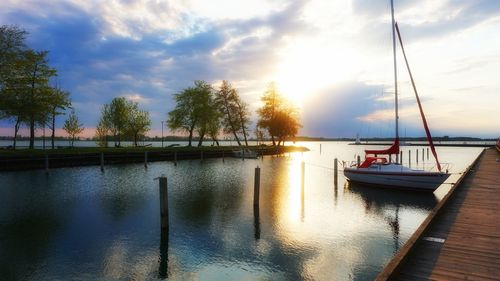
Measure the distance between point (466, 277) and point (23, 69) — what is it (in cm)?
5977

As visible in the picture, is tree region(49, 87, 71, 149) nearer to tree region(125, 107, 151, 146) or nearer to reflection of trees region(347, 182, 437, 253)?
tree region(125, 107, 151, 146)

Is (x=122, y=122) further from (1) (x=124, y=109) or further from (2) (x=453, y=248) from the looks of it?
(2) (x=453, y=248)

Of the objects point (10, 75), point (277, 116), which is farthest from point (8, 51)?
point (277, 116)

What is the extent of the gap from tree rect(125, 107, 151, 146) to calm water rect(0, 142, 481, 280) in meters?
54.9

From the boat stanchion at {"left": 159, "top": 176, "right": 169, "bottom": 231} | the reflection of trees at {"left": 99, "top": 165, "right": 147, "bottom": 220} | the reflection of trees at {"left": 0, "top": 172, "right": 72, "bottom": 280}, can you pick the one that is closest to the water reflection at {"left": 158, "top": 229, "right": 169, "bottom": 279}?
the boat stanchion at {"left": 159, "top": 176, "right": 169, "bottom": 231}

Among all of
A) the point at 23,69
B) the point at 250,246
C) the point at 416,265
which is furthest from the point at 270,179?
the point at 23,69

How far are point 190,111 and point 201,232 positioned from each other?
64.9 metres

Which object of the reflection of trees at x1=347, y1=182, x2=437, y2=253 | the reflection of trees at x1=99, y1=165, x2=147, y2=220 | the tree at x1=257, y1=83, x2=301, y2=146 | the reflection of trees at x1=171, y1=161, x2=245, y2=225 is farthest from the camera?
the tree at x1=257, y1=83, x2=301, y2=146

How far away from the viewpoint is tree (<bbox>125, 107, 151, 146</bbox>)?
270 ft

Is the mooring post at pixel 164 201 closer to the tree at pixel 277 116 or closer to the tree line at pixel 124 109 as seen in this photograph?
the tree line at pixel 124 109

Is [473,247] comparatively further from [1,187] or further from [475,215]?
[1,187]

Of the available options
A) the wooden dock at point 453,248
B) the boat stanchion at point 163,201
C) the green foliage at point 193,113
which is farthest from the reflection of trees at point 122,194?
the green foliage at point 193,113

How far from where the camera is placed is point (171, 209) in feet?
66.1

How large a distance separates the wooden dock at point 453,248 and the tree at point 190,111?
66149mm
